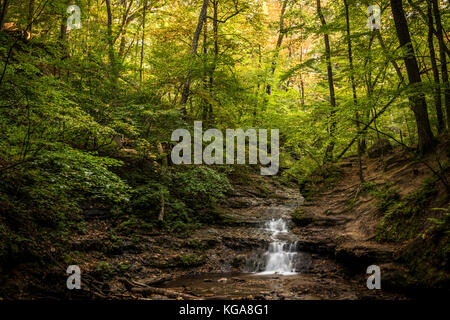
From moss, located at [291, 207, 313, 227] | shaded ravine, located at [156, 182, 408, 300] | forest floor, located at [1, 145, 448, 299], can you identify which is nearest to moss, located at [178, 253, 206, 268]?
forest floor, located at [1, 145, 448, 299]

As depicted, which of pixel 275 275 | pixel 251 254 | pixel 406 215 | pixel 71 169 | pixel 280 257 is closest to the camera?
pixel 71 169

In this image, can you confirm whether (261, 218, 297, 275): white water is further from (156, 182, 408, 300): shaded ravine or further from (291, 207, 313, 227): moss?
(291, 207, 313, 227): moss

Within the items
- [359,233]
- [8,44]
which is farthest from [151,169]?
[359,233]

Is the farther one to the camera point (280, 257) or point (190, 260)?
point (280, 257)

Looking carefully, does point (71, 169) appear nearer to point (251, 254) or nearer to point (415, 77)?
point (251, 254)

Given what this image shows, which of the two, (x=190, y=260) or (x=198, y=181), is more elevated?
(x=198, y=181)

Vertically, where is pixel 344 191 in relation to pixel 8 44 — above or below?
below

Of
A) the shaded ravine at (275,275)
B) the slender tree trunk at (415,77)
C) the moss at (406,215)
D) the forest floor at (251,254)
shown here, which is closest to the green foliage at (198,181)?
the forest floor at (251,254)

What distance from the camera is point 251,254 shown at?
902cm

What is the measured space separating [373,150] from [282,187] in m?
6.50

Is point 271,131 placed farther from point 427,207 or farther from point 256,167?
point 427,207

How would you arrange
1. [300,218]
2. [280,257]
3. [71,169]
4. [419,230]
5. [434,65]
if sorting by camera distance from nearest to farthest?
[71,169], [419,230], [434,65], [280,257], [300,218]

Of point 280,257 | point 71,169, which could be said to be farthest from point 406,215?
point 71,169

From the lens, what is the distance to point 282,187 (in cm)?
1683
